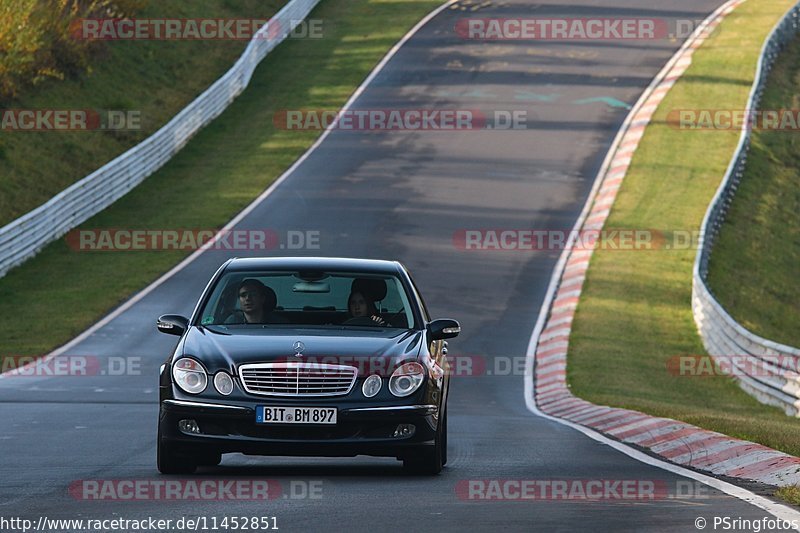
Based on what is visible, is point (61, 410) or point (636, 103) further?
point (636, 103)

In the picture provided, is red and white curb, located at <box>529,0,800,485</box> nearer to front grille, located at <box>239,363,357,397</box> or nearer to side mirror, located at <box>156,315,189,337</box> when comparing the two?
front grille, located at <box>239,363,357,397</box>

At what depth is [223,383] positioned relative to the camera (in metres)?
10.2

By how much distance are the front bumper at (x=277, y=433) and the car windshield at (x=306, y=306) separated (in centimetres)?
109

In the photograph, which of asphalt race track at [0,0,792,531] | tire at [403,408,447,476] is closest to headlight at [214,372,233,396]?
asphalt race track at [0,0,792,531]

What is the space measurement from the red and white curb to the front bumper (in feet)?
8.58

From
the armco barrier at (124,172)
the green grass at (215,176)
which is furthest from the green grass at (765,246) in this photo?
the armco barrier at (124,172)

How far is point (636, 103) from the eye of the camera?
45.9 metres

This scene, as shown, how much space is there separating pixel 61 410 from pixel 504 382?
7781mm

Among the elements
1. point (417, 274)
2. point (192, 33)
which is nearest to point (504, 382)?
point (417, 274)

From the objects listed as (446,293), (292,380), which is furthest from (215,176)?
(292,380)

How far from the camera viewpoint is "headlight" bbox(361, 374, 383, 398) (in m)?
10.3

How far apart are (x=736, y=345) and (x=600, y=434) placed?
9056mm

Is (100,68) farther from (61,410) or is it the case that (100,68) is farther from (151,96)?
(61,410)

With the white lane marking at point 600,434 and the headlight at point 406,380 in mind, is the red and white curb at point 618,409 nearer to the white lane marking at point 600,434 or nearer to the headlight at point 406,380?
the white lane marking at point 600,434
